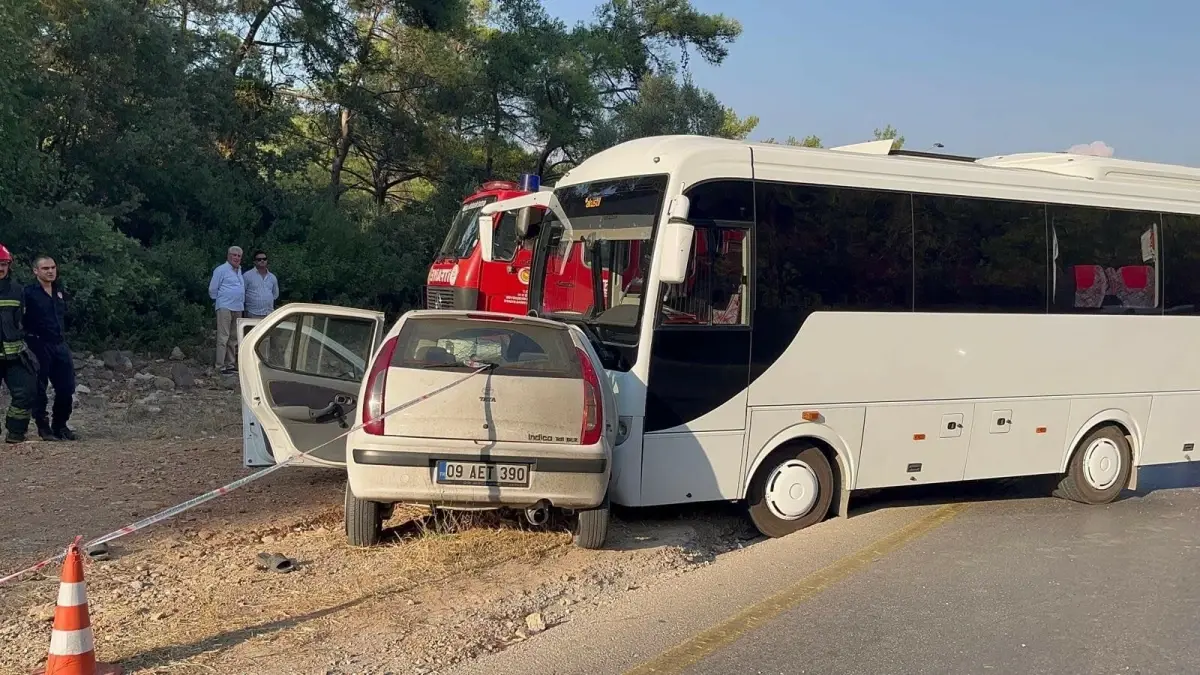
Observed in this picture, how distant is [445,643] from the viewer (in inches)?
193

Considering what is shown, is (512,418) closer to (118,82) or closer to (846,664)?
(846,664)

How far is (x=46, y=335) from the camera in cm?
937

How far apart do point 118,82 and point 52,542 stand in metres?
13.0

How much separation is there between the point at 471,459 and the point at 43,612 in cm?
234

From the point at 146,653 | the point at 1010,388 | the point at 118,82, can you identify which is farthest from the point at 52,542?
the point at 118,82

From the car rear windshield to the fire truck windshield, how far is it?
8.77 metres

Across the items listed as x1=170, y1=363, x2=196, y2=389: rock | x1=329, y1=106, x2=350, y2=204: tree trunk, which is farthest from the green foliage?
x1=170, y1=363, x2=196, y2=389: rock

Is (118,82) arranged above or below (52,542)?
above

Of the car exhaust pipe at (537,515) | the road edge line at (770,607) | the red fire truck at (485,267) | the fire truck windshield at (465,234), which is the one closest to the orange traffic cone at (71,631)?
the road edge line at (770,607)

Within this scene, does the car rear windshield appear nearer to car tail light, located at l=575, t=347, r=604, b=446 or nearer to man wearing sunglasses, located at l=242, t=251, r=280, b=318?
car tail light, located at l=575, t=347, r=604, b=446

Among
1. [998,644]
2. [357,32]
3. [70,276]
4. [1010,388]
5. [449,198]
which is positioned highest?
[357,32]

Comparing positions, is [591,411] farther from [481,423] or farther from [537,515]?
[537,515]

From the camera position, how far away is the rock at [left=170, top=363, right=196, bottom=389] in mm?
13922

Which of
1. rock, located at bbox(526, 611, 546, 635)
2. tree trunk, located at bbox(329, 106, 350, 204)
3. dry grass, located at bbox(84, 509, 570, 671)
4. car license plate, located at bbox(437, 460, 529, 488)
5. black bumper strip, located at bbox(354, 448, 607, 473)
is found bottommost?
rock, located at bbox(526, 611, 546, 635)
